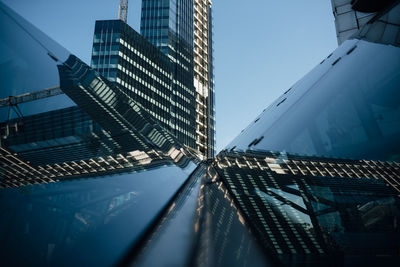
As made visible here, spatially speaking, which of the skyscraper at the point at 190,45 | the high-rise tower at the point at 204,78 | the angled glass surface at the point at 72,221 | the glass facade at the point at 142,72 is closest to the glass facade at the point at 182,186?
the angled glass surface at the point at 72,221

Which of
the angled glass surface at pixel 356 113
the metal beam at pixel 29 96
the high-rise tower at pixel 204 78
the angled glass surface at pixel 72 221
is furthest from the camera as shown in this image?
the high-rise tower at pixel 204 78

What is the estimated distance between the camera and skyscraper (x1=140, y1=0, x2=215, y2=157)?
6788 cm

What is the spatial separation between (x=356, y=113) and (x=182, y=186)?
1.69 metres

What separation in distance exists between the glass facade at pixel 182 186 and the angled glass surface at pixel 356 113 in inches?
0.4

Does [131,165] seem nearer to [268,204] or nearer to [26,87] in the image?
[26,87]

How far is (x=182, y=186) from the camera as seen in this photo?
263 centimetres

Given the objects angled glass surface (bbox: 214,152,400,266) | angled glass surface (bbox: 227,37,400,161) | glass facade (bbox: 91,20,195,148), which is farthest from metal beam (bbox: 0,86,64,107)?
glass facade (bbox: 91,20,195,148)

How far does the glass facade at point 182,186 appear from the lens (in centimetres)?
103

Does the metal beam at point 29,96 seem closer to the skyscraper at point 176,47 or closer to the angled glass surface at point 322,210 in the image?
the angled glass surface at point 322,210

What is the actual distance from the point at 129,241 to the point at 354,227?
1.21 metres

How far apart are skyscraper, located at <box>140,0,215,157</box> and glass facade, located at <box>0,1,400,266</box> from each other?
65530 millimetres

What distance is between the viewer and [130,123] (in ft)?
10.1

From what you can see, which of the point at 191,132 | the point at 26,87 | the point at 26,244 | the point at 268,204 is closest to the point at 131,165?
the point at 26,87

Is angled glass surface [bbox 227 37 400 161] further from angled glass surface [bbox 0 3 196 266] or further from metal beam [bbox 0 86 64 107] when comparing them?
metal beam [bbox 0 86 64 107]
